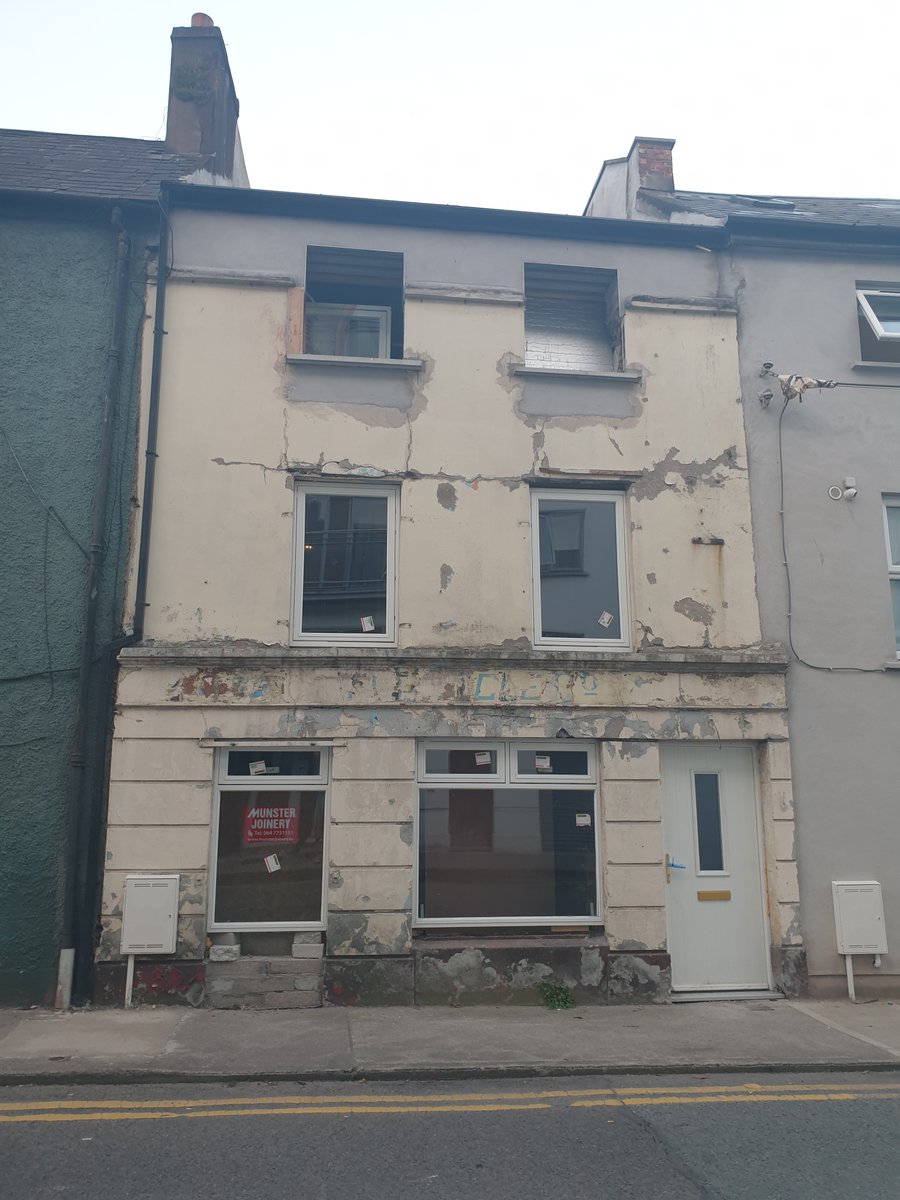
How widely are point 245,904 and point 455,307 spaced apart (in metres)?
6.64

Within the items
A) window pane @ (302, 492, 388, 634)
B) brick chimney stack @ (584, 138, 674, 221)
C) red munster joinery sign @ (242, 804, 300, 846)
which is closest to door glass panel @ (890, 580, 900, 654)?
brick chimney stack @ (584, 138, 674, 221)

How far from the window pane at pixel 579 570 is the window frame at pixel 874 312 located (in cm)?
378

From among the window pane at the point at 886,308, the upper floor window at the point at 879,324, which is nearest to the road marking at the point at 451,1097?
the upper floor window at the point at 879,324

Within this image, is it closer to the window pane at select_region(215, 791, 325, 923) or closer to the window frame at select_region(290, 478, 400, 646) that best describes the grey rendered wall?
the window frame at select_region(290, 478, 400, 646)

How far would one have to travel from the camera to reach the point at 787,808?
380 inches

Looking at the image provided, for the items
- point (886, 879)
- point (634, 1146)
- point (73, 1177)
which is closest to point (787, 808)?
point (886, 879)

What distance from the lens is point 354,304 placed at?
10.8 m

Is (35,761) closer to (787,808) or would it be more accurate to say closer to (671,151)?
(787,808)

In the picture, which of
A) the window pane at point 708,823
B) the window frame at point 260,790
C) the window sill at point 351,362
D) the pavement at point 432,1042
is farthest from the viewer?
the window sill at point 351,362

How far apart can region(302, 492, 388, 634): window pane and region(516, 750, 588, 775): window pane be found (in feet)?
6.51

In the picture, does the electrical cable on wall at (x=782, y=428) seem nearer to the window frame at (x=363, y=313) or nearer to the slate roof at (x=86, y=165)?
the window frame at (x=363, y=313)

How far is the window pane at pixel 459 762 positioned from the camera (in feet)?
31.1

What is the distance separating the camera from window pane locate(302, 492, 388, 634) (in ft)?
31.8

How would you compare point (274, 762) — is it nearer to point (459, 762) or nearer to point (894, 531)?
point (459, 762)
